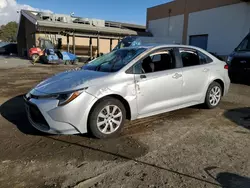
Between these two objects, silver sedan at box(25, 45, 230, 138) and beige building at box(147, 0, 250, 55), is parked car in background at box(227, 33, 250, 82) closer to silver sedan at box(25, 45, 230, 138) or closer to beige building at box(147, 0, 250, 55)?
silver sedan at box(25, 45, 230, 138)

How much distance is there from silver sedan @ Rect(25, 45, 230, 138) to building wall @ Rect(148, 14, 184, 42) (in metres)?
19.6

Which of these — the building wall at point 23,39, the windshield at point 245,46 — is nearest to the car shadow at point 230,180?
the windshield at point 245,46

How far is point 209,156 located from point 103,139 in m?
1.64

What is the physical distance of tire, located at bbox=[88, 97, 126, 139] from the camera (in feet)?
11.7

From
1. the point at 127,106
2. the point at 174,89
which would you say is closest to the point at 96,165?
the point at 127,106

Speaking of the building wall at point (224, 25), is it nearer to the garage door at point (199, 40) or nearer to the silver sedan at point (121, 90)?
the garage door at point (199, 40)

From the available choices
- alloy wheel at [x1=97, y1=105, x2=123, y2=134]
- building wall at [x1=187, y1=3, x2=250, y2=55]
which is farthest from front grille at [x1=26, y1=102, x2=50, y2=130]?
building wall at [x1=187, y1=3, x2=250, y2=55]

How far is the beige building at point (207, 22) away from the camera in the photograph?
17828mm

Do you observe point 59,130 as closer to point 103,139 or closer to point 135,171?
point 103,139

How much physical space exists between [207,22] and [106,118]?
1958 cm

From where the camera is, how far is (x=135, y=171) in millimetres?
2812

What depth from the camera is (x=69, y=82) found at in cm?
369

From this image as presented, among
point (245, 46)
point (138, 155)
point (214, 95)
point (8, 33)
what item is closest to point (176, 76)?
point (214, 95)

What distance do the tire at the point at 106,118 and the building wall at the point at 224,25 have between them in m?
17.0
